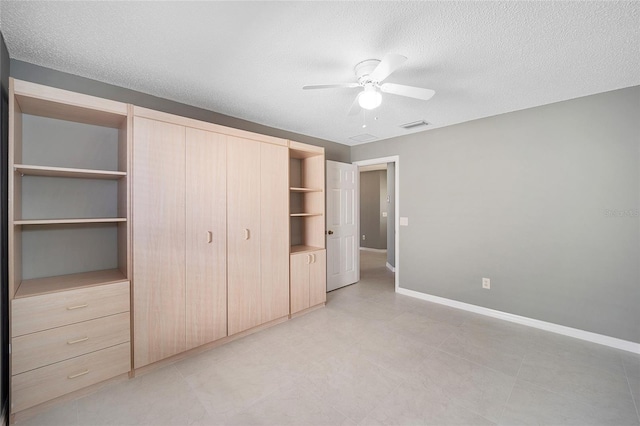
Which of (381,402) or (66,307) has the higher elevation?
(66,307)

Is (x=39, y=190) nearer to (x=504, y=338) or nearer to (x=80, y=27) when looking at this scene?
(x=80, y=27)

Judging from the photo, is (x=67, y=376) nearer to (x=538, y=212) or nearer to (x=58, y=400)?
(x=58, y=400)

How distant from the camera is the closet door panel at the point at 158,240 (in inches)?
82.0

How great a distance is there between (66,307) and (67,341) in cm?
24

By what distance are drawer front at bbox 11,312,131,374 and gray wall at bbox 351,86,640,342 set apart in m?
3.60

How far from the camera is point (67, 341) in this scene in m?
1.79

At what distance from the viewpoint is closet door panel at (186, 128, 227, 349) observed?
7.70 ft

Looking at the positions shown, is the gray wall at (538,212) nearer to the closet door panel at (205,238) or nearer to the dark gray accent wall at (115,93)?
the dark gray accent wall at (115,93)

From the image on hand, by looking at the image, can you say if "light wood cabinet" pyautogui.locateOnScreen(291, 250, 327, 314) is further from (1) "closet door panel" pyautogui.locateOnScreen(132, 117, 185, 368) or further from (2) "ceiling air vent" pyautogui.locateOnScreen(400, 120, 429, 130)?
(2) "ceiling air vent" pyautogui.locateOnScreen(400, 120, 429, 130)

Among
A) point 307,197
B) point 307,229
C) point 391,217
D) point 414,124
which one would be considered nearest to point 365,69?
point 414,124

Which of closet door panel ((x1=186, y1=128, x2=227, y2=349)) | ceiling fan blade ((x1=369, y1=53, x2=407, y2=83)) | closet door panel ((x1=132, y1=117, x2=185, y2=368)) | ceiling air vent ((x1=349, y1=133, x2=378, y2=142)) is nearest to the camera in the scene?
ceiling fan blade ((x1=369, y1=53, x2=407, y2=83))

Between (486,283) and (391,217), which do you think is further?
(391,217)

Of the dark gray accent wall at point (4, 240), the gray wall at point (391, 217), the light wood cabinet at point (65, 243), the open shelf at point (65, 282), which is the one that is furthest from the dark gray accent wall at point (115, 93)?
the gray wall at point (391, 217)

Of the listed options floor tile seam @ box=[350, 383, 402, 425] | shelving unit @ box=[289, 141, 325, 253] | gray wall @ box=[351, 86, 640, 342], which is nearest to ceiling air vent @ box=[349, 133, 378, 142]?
gray wall @ box=[351, 86, 640, 342]
